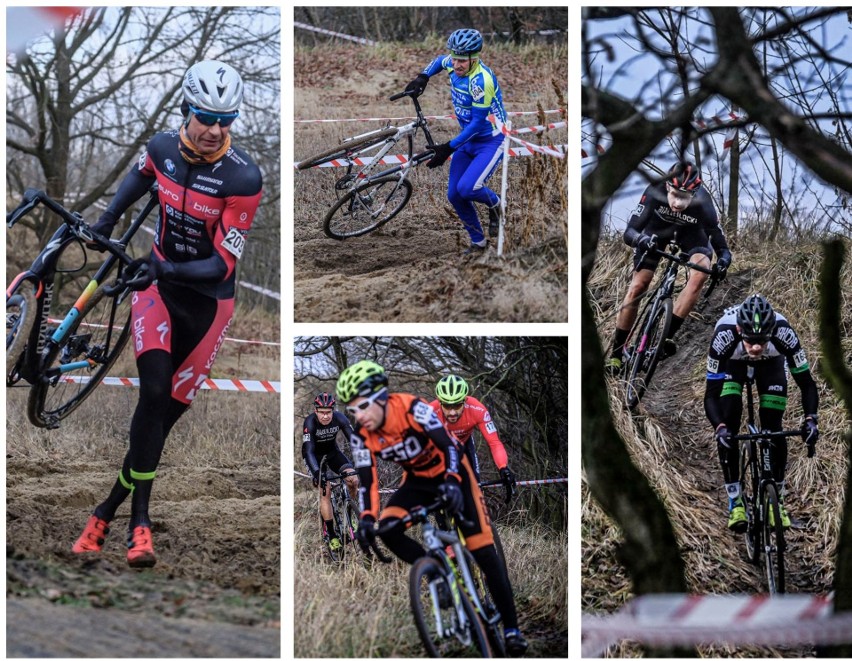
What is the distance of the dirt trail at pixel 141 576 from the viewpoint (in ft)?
24.9

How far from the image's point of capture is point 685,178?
28.2 ft

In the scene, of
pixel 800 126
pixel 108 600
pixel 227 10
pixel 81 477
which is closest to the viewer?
pixel 800 126

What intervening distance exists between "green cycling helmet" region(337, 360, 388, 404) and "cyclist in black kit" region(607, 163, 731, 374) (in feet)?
8.13

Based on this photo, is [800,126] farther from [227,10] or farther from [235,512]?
[227,10]

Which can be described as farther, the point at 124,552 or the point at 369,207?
the point at 369,207

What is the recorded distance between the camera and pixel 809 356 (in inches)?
344

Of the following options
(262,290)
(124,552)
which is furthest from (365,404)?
(262,290)

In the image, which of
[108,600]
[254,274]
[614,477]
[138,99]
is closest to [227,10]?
[138,99]

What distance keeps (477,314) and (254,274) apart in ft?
18.9

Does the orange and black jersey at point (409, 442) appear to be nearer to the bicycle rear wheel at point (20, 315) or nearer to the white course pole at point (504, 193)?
the white course pole at point (504, 193)

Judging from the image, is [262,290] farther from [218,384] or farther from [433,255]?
[433,255]

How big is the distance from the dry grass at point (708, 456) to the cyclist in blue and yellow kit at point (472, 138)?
1113mm

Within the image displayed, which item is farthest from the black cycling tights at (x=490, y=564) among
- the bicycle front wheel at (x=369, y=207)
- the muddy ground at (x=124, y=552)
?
the bicycle front wheel at (x=369, y=207)

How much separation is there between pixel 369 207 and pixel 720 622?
4126 millimetres
